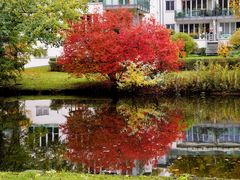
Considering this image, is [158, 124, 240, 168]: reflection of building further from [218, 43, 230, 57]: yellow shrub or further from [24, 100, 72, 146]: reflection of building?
[218, 43, 230, 57]: yellow shrub

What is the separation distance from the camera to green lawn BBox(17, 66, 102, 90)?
1458 inches

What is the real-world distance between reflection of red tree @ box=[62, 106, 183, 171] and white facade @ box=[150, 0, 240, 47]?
125 feet

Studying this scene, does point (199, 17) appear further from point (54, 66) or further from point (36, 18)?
point (36, 18)

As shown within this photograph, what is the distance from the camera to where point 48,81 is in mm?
38438

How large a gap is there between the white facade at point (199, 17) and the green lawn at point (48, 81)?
24.7 m

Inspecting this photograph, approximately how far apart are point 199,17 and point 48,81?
30922mm

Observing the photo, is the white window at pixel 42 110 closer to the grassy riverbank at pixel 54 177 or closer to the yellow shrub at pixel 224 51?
the grassy riverbank at pixel 54 177

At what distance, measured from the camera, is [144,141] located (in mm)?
19469

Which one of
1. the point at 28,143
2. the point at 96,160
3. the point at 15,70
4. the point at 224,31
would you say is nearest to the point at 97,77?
the point at 15,70

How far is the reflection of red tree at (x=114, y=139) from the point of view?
55.2 feet

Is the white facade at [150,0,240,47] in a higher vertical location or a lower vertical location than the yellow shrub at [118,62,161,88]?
higher

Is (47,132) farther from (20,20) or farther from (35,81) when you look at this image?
(35,81)

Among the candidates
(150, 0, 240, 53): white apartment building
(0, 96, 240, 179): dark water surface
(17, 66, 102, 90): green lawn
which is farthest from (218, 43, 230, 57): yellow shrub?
(0, 96, 240, 179): dark water surface

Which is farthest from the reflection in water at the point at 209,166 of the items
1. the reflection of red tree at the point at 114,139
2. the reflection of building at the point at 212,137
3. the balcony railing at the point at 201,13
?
the balcony railing at the point at 201,13
